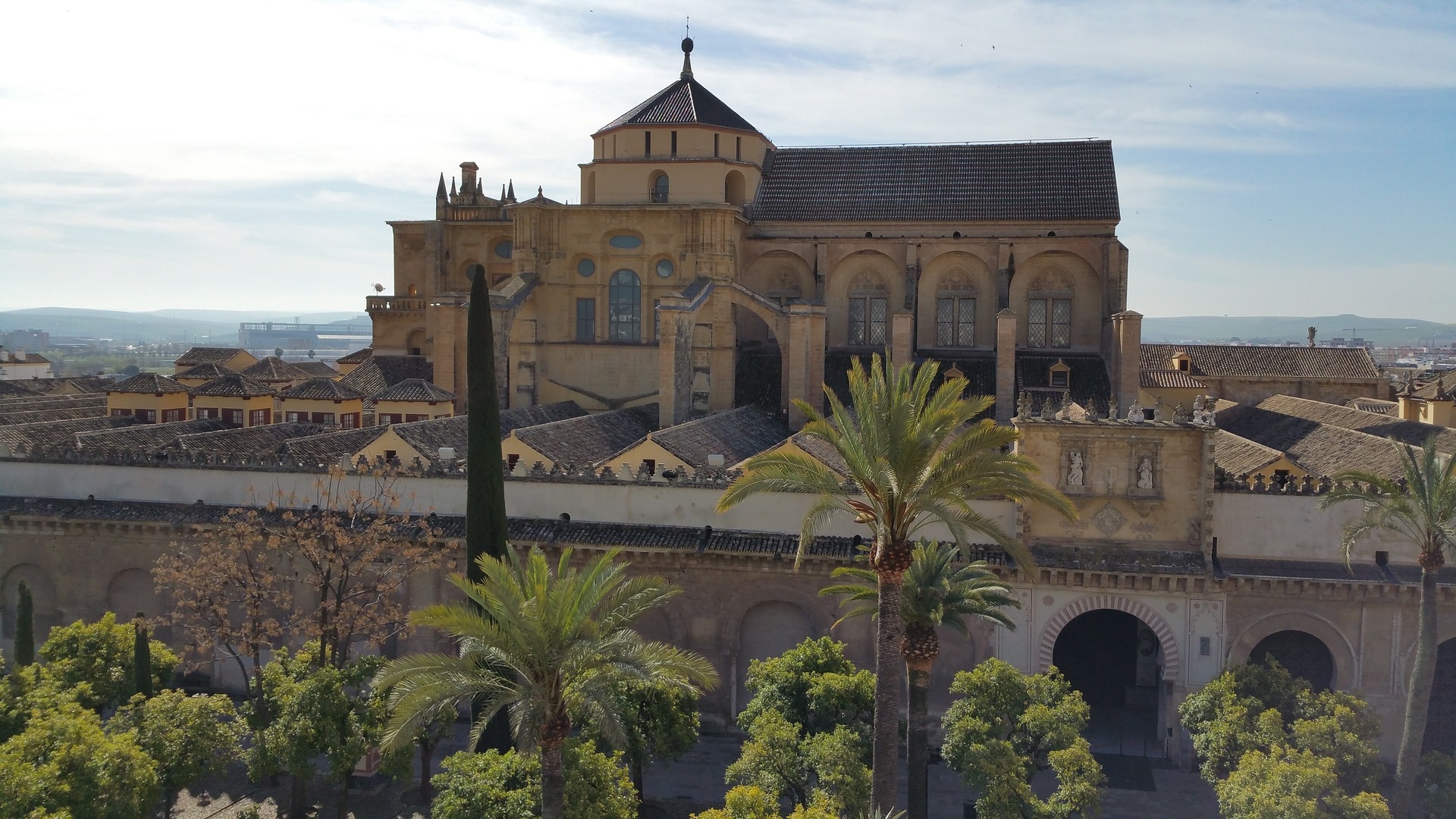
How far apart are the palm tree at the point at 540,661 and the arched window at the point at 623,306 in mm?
22039

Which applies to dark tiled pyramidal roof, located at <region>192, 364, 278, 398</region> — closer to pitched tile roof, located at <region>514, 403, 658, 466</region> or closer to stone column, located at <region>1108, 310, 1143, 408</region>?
pitched tile roof, located at <region>514, 403, 658, 466</region>

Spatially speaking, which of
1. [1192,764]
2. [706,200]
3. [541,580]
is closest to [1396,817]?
[1192,764]

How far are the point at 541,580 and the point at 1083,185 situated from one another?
2921cm

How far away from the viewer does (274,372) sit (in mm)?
46969

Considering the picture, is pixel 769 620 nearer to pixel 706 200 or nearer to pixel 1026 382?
pixel 1026 382

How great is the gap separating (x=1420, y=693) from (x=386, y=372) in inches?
1312

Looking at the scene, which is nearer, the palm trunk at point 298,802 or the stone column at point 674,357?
the palm trunk at point 298,802

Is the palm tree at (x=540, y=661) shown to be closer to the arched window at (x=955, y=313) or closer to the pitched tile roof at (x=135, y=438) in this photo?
the pitched tile roof at (x=135, y=438)

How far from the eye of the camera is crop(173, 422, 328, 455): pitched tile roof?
2816 cm

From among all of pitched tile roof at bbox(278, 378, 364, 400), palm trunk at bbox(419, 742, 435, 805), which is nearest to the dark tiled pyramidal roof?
pitched tile roof at bbox(278, 378, 364, 400)

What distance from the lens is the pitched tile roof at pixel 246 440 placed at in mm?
28156

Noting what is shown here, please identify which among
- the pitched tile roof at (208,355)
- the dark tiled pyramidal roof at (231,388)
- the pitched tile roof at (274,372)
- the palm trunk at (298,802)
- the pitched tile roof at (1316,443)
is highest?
the pitched tile roof at (208,355)

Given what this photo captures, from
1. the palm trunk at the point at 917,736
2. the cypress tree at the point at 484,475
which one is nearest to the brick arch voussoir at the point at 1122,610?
the palm trunk at the point at 917,736

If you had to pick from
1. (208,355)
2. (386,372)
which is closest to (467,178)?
(386,372)
